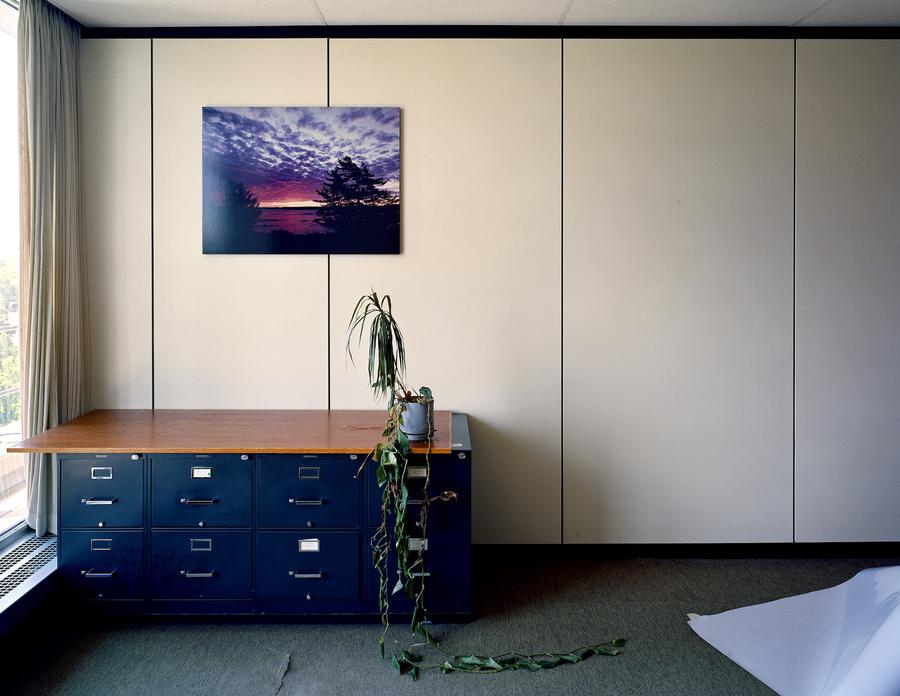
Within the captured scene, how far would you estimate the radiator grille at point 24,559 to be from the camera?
300cm

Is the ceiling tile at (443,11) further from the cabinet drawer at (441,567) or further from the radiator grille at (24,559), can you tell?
the radiator grille at (24,559)

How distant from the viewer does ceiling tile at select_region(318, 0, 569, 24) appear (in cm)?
340

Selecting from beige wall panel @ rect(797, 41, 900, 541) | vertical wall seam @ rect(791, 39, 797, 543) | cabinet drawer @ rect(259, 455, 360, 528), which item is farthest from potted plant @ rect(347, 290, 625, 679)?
beige wall panel @ rect(797, 41, 900, 541)

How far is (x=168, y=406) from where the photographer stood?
3.78 metres

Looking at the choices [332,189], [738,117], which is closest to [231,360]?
[332,189]

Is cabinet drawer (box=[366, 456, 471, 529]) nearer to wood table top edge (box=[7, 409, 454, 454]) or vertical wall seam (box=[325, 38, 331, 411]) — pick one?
wood table top edge (box=[7, 409, 454, 454])

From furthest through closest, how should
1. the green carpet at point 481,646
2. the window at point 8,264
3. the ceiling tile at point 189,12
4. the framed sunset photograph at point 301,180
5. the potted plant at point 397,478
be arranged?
the framed sunset photograph at point 301,180 < the ceiling tile at point 189,12 < the window at point 8,264 < the potted plant at point 397,478 < the green carpet at point 481,646

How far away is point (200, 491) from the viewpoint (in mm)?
3064

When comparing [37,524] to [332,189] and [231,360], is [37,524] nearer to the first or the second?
[231,360]

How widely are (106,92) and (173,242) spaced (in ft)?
2.86

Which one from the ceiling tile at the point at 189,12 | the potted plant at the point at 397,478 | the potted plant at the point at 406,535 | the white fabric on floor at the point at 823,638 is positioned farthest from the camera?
the ceiling tile at the point at 189,12

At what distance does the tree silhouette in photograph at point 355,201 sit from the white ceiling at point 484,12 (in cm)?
75

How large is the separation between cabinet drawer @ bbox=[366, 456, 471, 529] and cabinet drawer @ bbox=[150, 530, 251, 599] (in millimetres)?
598

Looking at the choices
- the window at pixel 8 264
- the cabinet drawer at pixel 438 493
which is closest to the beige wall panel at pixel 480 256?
the cabinet drawer at pixel 438 493
